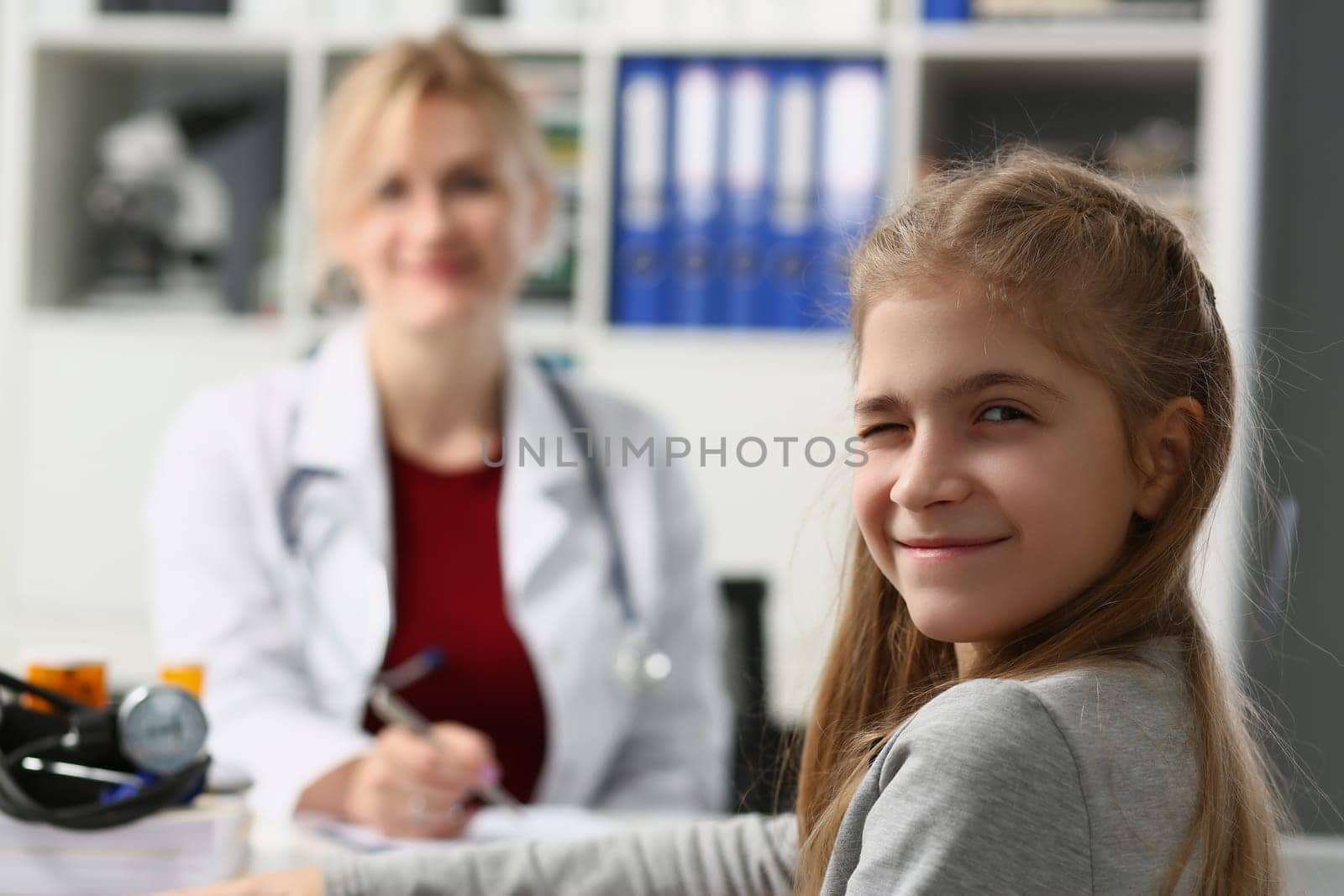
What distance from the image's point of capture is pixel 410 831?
A: 117 cm

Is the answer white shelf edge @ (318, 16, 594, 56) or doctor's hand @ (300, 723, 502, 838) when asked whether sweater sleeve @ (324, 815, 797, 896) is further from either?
white shelf edge @ (318, 16, 594, 56)

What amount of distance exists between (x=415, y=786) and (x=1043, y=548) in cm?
71

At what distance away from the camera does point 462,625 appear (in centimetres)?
162

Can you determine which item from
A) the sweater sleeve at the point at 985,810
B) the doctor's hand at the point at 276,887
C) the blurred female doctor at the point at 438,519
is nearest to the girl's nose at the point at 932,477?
the sweater sleeve at the point at 985,810

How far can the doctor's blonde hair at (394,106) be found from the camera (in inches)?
68.2

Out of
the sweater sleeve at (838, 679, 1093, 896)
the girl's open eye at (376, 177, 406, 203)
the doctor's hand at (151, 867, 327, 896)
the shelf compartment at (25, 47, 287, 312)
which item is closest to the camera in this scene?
the sweater sleeve at (838, 679, 1093, 896)

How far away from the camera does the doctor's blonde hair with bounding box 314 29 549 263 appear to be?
1.73 meters

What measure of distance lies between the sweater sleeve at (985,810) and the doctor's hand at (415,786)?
664 millimetres

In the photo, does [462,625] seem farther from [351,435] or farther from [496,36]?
[496,36]

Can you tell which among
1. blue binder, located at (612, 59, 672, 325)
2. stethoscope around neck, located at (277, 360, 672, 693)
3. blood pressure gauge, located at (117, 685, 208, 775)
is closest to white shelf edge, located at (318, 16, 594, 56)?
blue binder, located at (612, 59, 672, 325)

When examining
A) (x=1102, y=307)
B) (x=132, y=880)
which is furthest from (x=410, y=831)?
(x=1102, y=307)

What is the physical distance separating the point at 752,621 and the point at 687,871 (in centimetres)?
110

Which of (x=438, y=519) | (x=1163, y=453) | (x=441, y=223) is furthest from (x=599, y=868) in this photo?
(x=441, y=223)

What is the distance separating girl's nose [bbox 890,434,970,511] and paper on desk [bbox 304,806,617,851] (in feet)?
1.78
